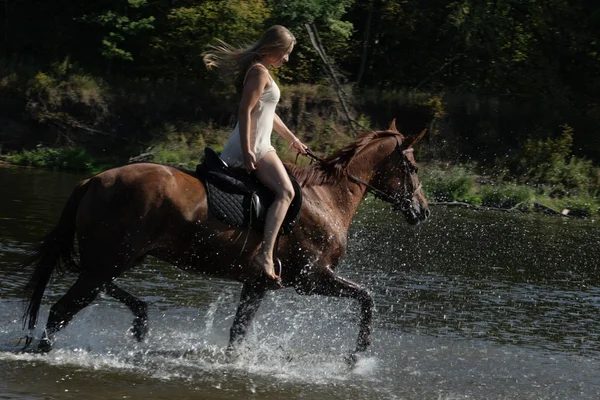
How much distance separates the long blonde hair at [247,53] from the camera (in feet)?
30.1

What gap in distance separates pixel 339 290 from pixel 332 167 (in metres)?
1.25

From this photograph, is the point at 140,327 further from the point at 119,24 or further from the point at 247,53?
the point at 119,24

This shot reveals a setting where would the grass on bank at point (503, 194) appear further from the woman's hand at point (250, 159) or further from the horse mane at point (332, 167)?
the woman's hand at point (250, 159)

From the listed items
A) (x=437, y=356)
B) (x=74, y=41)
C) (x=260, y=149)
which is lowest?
(x=74, y=41)

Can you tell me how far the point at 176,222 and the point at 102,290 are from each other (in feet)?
2.99

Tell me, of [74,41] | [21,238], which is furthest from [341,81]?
[21,238]

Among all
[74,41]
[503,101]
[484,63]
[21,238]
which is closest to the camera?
[21,238]

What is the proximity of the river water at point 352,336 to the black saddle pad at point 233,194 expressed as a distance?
139cm

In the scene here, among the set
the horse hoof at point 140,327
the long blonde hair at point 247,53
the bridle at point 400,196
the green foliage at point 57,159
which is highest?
the long blonde hair at point 247,53

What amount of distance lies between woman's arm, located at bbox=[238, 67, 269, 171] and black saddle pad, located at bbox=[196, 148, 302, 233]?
0.91 feet

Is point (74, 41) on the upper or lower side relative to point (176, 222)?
lower

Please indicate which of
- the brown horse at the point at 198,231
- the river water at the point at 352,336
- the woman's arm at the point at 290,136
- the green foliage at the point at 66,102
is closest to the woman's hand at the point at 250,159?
the brown horse at the point at 198,231

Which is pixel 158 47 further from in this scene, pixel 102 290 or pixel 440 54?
pixel 102 290

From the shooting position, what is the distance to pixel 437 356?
10336 mm
